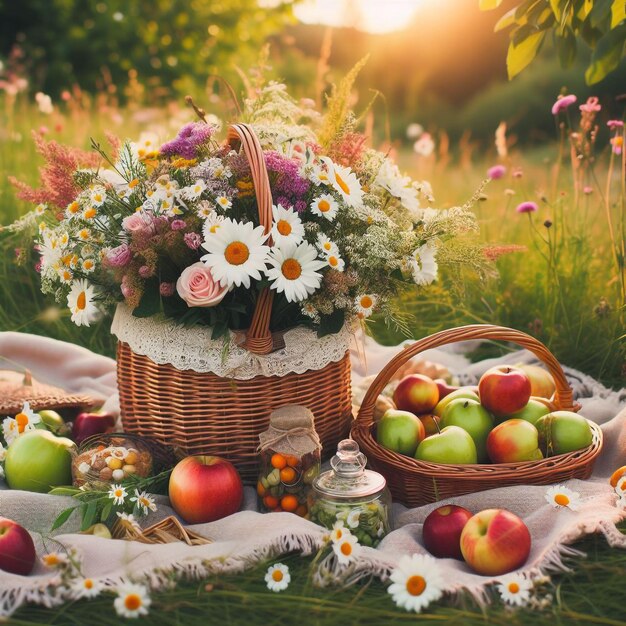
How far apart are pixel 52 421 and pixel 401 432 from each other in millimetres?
1299

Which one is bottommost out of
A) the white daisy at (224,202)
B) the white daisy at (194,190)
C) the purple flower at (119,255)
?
the purple flower at (119,255)

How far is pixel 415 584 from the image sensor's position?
188 cm

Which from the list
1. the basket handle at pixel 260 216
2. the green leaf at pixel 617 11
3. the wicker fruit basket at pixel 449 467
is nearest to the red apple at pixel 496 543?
the wicker fruit basket at pixel 449 467

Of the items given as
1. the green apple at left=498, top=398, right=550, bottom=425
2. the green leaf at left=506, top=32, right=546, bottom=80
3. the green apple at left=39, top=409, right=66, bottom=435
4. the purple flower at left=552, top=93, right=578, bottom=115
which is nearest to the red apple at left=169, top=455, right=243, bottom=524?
the green apple at left=39, top=409, right=66, bottom=435

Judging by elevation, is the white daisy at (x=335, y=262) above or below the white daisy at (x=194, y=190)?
below

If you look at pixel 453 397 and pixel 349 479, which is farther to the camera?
pixel 453 397

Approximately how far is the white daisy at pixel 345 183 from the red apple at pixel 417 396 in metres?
0.68

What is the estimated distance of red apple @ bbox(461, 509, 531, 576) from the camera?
200cm

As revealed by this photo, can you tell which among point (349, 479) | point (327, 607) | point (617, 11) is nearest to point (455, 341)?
point (349, 479)

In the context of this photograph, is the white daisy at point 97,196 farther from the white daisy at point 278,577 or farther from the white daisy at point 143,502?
the white daisy at point 278,577

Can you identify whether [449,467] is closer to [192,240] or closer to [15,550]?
[192,240]

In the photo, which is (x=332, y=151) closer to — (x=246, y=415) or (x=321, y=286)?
(x=321, y=286)

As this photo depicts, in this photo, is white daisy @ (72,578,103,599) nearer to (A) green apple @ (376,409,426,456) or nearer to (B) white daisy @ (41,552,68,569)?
(B) white daisy @ (41,552,68,569)

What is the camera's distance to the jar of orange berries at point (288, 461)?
2332 millimetres
